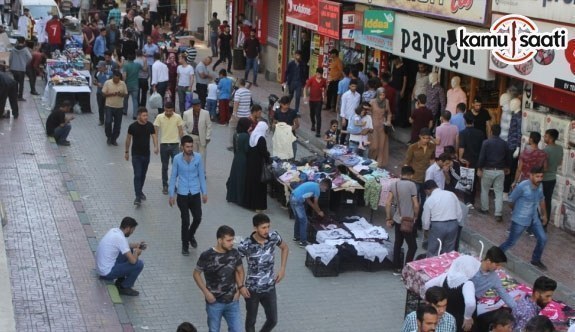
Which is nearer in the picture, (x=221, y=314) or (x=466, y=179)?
(x=221, y=314)

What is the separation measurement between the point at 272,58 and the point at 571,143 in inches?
660

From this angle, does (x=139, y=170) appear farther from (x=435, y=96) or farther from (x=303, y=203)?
(x=435, y=96)

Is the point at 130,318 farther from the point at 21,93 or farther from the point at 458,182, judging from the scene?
the point at 21,93

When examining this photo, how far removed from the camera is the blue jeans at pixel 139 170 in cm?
1631

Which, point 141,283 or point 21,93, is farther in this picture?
point 21,93

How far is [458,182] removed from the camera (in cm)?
1639

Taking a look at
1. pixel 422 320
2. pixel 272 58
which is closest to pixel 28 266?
pixel 422 320

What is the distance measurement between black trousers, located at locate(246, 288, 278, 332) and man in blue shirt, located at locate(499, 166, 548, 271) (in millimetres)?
4341

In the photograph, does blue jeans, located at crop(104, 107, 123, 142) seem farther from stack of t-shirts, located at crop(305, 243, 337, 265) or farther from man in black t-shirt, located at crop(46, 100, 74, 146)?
stack of t-shirts, located at crop(305, 243, 337, 265)

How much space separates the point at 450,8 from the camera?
60.1ft

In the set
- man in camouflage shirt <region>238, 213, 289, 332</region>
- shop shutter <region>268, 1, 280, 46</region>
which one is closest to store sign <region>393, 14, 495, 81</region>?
man in camouflage shirt <region>238, 213, 289, 332</region>

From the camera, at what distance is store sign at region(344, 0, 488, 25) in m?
17.3
